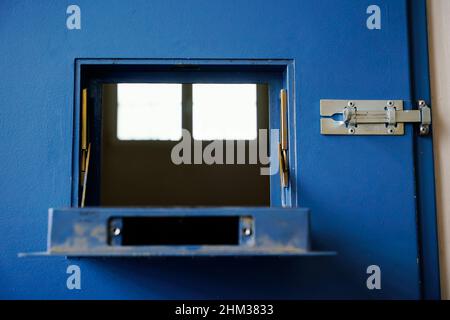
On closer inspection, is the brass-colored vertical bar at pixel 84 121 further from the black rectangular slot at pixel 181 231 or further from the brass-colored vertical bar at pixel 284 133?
the brass-colored vertical bar at pixel 284 133

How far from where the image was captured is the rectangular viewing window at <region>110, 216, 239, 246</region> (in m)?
1.31

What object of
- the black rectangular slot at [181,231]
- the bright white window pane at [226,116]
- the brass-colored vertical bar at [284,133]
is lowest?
the black rectangular slot at [181,231]

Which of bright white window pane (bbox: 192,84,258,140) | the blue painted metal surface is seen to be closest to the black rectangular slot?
the blue painted metal surface

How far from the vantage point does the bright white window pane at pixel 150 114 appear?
4.98 m

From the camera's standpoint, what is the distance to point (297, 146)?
1614 mm

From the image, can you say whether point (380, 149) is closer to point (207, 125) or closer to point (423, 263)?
point (423, 263)

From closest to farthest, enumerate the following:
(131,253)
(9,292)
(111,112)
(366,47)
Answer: (131,253)
(9,292)
(366,47)
(111,112)

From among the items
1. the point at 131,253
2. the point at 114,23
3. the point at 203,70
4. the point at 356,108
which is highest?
Answer: the point at 114,23

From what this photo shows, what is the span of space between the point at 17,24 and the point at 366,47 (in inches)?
46.7

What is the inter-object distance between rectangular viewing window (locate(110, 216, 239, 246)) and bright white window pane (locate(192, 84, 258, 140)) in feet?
8.99

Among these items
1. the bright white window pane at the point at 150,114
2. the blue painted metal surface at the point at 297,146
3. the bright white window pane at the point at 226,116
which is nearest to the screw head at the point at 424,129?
the blue painted metal surface at the point at 297,146

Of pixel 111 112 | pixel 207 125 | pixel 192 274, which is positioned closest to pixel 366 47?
pixel 192 274

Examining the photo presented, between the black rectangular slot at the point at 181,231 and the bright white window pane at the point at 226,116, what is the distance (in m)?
2.74

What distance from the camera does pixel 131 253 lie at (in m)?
1.23
